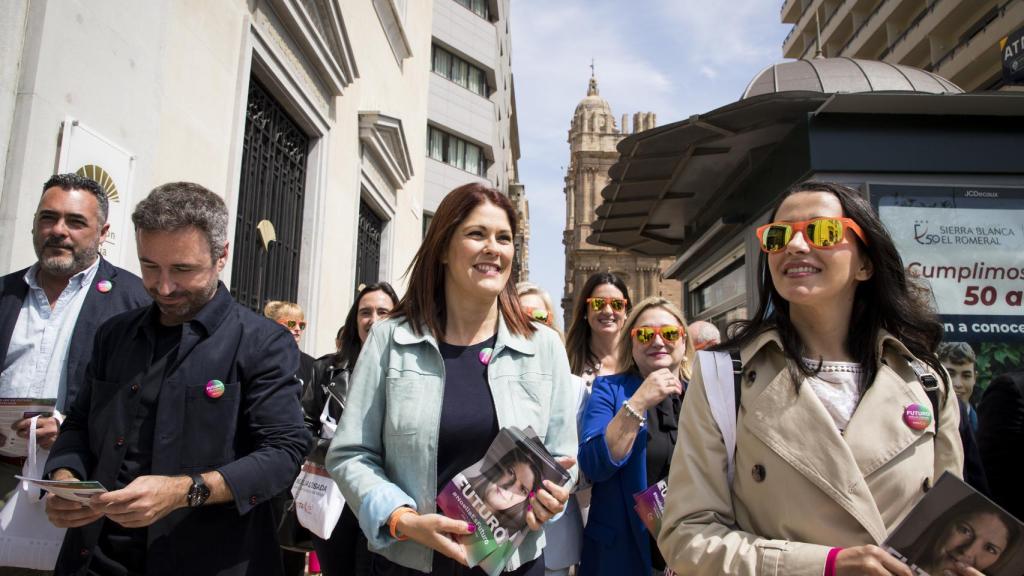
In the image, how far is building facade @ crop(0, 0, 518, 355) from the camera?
3479mm

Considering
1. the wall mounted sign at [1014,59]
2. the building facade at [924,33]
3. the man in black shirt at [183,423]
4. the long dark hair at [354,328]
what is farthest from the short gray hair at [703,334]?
the building facade at [924,33]

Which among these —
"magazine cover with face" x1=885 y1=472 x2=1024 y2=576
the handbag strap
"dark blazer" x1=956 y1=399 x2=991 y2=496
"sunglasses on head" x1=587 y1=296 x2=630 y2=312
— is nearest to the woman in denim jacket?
the handbag strap

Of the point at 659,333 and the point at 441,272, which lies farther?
the point at 659,333

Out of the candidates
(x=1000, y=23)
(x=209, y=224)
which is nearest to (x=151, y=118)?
(x=209, y=224)

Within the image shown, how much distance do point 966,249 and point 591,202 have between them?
60371 mm

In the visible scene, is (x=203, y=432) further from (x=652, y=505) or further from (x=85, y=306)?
(x=652, y=505)

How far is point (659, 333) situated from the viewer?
3529 millimetres

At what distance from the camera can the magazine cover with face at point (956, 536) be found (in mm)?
1479

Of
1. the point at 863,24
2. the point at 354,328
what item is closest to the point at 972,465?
the point at 354,328

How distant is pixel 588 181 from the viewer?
66625 mm

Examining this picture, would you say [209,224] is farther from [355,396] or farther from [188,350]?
[355,396]

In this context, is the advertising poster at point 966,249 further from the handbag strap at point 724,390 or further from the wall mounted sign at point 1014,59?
the handbag strap at point 724,390

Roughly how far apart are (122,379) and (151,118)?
9.99 feet

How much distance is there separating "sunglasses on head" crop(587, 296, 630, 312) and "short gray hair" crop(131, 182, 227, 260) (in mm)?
2392
